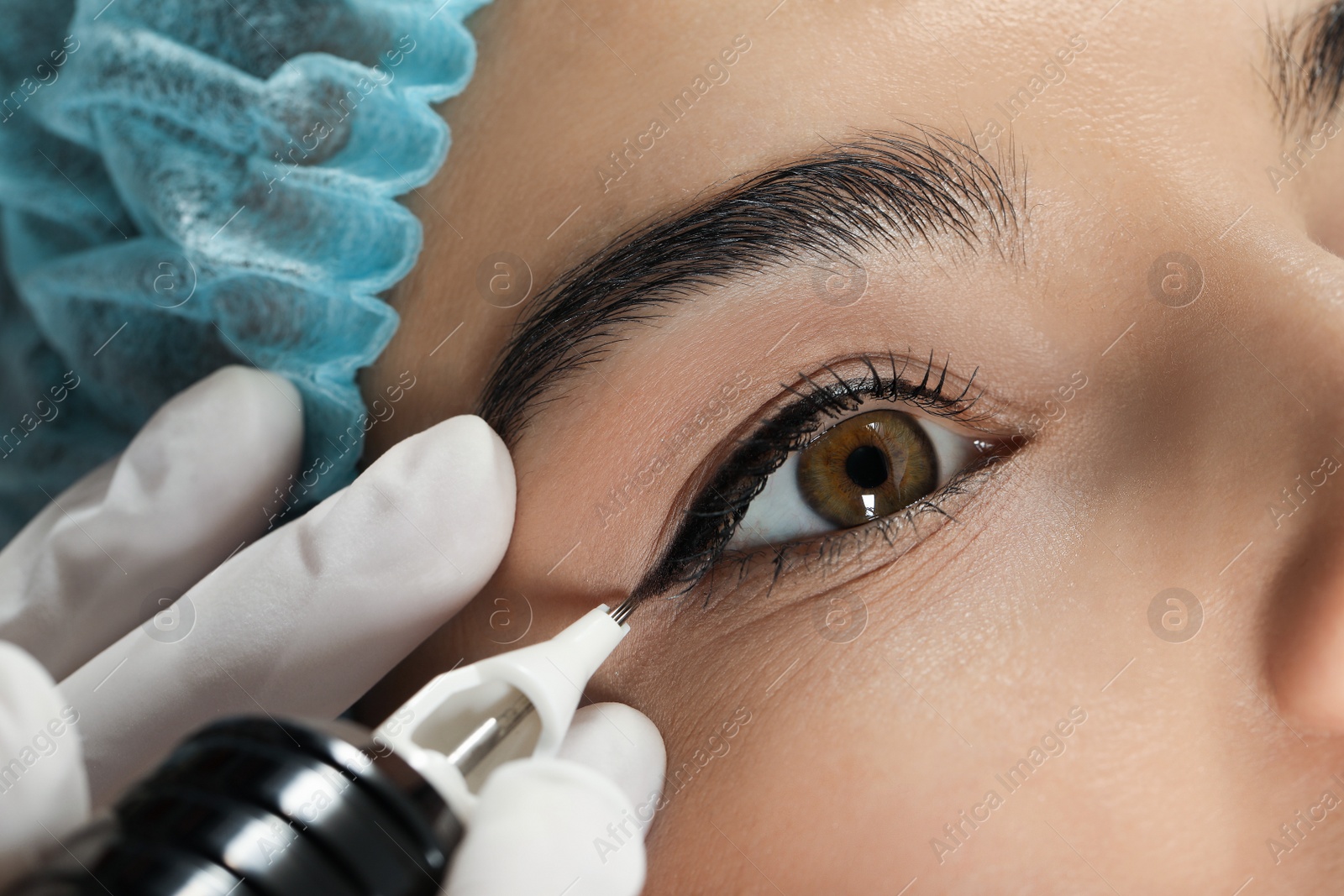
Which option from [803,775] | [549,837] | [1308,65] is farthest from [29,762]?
[1308,65]

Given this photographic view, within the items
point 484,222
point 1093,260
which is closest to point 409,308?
point 484,222

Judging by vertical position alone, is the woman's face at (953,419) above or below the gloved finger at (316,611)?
above

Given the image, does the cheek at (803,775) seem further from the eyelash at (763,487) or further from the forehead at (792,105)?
the forehead at (792,105)

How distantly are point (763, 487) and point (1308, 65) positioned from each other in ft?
2.16

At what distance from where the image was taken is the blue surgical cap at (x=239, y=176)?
35.5 inches

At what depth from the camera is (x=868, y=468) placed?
0.84 m

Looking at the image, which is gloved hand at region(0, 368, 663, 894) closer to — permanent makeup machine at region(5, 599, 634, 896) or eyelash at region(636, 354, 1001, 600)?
eyelash at region(636, 354, 1001, 600)

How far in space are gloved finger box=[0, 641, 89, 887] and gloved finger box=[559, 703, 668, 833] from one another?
361mm

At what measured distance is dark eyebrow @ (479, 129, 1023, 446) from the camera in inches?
28.4

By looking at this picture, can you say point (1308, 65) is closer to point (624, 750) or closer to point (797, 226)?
point (797, 226)

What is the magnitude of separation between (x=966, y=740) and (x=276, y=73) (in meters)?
0.91

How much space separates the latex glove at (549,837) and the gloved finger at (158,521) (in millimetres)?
536

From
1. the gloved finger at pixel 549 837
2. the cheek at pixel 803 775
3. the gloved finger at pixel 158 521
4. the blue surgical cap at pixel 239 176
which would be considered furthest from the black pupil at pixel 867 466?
the gloved finger at pixel 158 521

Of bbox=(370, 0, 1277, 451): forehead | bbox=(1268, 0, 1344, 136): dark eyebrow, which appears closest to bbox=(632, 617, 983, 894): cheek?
bbox=(370, 0, 1277, 451): forehead
